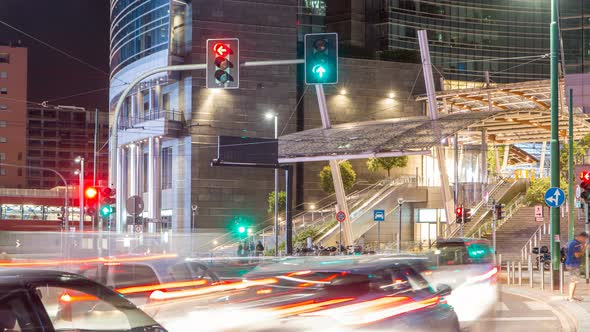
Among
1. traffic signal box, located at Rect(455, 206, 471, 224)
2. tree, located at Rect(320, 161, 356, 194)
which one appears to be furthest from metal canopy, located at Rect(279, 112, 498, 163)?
tree, located at Rect(320, 161, 356, 194)

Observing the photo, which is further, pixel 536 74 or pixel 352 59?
pixel 536 74

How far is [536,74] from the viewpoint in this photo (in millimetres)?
105188

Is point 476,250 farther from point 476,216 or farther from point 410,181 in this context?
point 410,181

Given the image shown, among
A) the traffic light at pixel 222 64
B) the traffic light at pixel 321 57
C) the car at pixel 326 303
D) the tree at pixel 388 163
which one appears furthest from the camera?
the tree at pixel 388 163

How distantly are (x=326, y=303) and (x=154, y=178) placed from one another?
229 ft

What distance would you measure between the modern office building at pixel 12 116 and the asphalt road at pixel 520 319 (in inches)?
5366

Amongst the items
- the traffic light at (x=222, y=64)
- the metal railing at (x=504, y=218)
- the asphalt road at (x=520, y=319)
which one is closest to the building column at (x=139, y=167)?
the metal railing at (x=504, y=218)

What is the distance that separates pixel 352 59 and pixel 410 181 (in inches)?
550

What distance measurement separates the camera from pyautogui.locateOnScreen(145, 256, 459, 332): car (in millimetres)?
9648

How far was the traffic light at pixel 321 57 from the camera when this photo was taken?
21.0m

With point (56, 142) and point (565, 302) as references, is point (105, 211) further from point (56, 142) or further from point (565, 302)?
point (56, 142)

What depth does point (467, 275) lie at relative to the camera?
1869 centimetres

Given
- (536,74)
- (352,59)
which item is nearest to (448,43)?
(536,74)

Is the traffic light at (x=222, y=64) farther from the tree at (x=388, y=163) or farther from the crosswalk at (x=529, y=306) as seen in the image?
the tree at (x=388, y=163)
